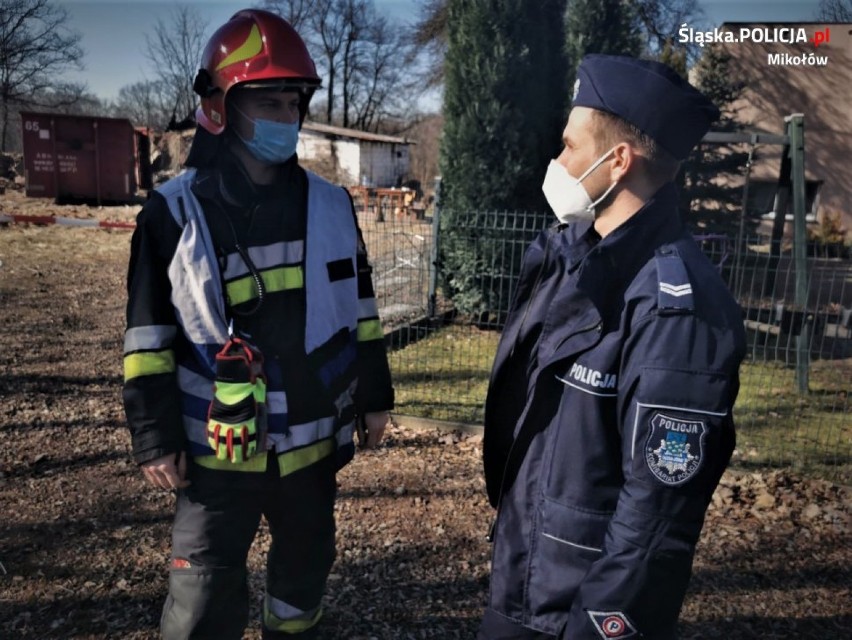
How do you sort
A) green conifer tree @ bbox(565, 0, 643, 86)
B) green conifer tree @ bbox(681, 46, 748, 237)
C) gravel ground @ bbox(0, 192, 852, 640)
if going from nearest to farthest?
gravel ground @ bbox(0, 192, 852, 640)
green conifer tree @ bbox(565, 0, 643, 86)
green conifer tree @ bbox(681, 46, 748, 237)

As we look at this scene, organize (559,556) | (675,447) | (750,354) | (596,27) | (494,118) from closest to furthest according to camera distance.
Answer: (675,447), (559,556), (750,354), (494,118), (596,27)

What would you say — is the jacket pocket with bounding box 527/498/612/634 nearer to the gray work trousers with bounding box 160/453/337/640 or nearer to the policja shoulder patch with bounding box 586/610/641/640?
the policja shoulder patch with bounding box 586/610/641/640

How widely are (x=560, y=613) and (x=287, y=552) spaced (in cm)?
109

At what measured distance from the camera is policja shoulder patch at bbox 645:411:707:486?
1428 mm

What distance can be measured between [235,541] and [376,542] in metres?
1.70

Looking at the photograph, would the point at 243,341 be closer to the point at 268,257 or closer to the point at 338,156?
the point at 268,257

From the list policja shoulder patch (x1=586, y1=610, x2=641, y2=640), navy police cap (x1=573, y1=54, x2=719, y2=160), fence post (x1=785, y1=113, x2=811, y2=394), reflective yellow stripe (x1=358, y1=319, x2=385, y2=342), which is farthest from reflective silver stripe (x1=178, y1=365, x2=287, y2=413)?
fence post (x1=785, y1=113, x2=811, y2=394)

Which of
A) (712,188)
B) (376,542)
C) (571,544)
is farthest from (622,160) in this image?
(712,188)

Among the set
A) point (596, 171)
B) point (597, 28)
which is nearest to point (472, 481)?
point (596, 171)

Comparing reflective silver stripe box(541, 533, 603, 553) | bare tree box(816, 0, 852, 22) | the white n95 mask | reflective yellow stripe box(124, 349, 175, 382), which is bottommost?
reflective silver stripe box(541, 533, 603, 553)

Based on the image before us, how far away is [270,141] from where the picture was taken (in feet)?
7.77

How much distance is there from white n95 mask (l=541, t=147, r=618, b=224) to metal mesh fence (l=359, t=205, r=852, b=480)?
3.87 meters

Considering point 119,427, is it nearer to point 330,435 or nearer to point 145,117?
point 330,435

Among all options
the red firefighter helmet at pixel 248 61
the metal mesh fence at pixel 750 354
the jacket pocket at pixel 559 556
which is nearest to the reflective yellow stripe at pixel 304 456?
the jacket pocket at pixel 559 556
